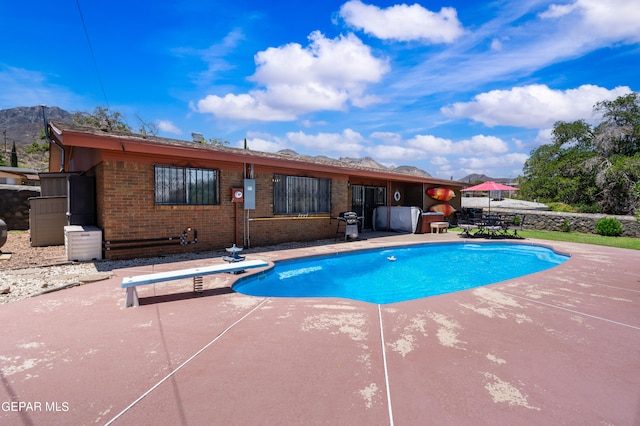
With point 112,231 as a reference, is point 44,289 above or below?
below

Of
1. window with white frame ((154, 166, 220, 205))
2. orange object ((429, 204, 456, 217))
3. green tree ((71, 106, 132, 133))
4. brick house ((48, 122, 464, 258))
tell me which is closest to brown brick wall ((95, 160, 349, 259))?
brick house ((48, 122, 464, 258))

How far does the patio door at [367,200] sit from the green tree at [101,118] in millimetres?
25068

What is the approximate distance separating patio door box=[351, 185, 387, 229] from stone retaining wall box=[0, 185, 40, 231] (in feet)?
40.5

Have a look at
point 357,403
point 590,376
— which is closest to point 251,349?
point 357,403

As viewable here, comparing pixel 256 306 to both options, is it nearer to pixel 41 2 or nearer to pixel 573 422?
pixel 573 422

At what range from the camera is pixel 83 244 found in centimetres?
665

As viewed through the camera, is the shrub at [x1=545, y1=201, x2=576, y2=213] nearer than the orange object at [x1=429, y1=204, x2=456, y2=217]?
No

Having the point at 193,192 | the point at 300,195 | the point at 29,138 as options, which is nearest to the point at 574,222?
the point at 300,195

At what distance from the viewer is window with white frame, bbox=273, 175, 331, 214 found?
993 centimetres

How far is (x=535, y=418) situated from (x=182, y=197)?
794cm

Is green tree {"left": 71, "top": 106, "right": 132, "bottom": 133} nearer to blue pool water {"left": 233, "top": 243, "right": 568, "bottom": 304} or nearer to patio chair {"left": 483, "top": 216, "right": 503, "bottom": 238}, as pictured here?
blue pool water {"left": 233, "top": 243, "right": 568, "bottom": 304}

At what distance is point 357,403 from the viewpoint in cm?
212

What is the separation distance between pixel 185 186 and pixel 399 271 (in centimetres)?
604

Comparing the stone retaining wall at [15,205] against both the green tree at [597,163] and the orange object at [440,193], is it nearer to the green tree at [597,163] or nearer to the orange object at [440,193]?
the orange object at [440,193]
